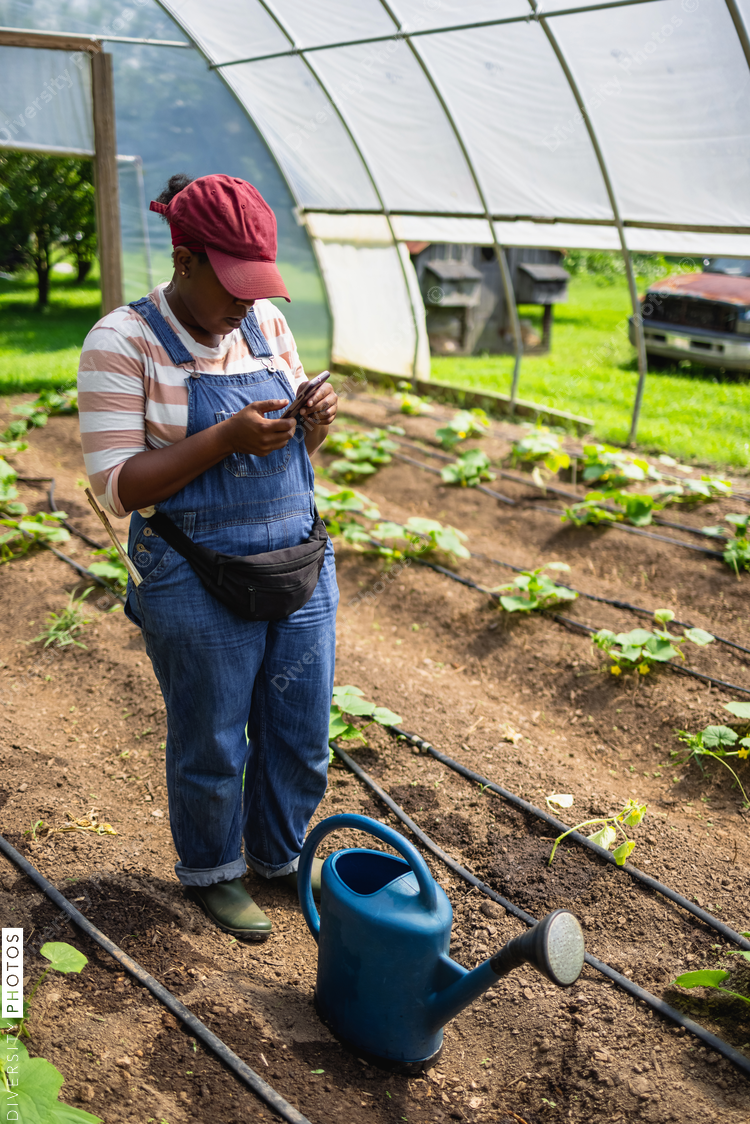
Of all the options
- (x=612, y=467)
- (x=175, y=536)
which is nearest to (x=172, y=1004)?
(x=175, y=536)

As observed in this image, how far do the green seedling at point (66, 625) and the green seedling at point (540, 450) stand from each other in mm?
2677

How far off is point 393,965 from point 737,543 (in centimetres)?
302

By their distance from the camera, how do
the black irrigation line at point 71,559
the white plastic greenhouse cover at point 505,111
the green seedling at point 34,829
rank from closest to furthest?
the green seedling at point 34,829 < the black irrigation line at point 71,559 < the white plastic greenhouse cover at point 505,111

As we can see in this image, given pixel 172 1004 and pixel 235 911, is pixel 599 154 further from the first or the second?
pixel 172 1004

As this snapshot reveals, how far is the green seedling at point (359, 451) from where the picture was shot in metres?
5.07

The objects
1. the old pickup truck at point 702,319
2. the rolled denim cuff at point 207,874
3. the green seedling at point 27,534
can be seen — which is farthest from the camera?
the old pickup truck at point 702,319

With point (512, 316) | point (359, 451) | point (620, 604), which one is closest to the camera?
point (620, 604)

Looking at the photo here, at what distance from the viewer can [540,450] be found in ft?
16.6

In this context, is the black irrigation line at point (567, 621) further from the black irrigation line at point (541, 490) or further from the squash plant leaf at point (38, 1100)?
the squash plant leaf at point (38, 1100)

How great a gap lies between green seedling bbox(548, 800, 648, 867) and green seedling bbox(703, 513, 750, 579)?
73.7 inches

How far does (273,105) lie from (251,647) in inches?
236

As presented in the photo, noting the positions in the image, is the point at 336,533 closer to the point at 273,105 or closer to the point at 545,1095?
the point at 545,1095

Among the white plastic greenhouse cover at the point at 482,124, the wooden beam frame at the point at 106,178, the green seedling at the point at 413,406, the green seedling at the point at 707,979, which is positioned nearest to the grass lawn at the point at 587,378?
the green seedling at the point at 413,406

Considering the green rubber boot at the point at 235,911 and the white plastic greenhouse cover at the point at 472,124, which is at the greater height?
the white plastic greenhouse cover at the point at 472,124
